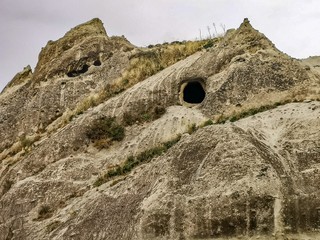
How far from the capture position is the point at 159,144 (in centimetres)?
3234

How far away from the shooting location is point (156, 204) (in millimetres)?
24234

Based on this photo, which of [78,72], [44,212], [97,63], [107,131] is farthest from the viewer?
[97,63]

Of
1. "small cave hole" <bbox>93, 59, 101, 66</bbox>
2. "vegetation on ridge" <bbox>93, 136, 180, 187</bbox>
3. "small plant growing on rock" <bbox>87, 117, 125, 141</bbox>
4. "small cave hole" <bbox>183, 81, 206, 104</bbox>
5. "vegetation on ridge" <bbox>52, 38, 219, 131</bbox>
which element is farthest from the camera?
"small cave hole" <bbox>93, 59, 101, 66</bbox>

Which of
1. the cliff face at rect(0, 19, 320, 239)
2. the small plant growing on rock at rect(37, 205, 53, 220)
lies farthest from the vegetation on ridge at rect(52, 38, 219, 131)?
the small plant growing on rock at rect(37, 205, 53, 220)

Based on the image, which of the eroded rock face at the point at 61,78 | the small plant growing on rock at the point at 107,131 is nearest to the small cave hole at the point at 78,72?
the eroded rock face at the point at 61,78

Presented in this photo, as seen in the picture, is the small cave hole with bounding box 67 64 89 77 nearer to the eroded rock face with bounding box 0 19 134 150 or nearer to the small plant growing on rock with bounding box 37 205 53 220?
the eroded rock face with bounding box 0 19 134 150

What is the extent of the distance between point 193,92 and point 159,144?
828 cm

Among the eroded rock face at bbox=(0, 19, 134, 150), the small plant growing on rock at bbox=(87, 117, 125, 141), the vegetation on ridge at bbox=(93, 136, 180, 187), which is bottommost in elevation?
the vegetation on ridge at bbox=(93, 136, 180, 187)

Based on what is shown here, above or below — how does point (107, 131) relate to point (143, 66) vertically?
below

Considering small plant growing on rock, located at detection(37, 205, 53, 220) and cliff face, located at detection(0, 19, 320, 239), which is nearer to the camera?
cliff face, located at detection(0, 19, 320, 239)

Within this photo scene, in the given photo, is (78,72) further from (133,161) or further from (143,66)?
(133,161)

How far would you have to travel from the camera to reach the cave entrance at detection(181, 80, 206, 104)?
37853 millimetres

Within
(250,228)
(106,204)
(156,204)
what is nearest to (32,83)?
(106,204)

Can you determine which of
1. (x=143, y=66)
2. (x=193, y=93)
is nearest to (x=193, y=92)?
(x=193, y=93)
